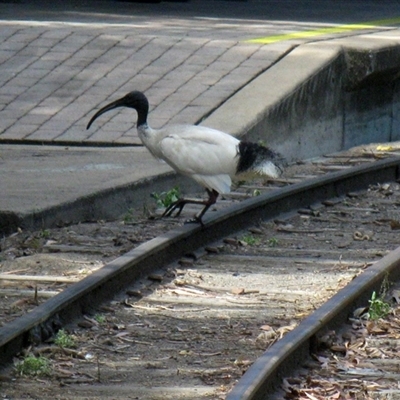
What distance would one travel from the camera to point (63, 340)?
4.99 m

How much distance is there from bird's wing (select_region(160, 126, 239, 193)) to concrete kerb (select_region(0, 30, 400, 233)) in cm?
117

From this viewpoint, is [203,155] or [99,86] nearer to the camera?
[203,155]

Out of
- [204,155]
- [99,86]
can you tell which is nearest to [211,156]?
[204,155]

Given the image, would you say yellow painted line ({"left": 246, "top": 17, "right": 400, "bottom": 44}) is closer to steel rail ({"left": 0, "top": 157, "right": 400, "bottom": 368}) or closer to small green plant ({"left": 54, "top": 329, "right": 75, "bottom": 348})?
steel rail ({"left": 0, "top": 157, "right": 400, "bottom": 368})

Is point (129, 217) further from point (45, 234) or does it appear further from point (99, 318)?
point (99, 318)

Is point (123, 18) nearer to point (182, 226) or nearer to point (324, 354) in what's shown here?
point (182, 226)

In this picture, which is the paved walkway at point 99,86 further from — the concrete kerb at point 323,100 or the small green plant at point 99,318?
the small green plant at point 99,318

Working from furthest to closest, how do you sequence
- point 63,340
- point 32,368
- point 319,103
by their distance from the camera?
1. point 319,103
2. point 63,340
3. point 32,368

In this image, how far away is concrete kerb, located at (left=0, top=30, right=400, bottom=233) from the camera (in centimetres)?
1024

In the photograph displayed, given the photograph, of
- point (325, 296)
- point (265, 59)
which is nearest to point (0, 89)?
point (265, 59)

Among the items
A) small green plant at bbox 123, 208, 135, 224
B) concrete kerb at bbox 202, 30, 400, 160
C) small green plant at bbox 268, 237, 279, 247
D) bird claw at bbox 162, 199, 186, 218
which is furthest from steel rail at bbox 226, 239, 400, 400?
concrete kerb at bbox 202, 30, 400, 160

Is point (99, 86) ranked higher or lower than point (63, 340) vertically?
higher

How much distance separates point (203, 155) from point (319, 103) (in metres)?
4.66

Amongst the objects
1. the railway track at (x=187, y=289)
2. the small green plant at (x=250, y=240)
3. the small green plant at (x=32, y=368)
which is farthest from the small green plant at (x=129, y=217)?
the small green plant at (x=32, y=368)
